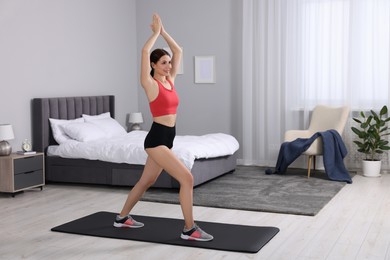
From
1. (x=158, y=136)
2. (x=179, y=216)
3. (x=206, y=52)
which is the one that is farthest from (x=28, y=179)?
(x=206, y=52)

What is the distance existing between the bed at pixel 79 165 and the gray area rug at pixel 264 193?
14 cm

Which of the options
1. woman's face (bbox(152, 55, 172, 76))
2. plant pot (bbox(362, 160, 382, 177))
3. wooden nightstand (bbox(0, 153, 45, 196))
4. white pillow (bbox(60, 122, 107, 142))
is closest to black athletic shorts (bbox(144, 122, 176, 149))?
woman's face (bbox(152, 55, 172, 76))

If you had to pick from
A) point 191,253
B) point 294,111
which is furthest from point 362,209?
point 294,111

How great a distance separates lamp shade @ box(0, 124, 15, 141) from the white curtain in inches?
127

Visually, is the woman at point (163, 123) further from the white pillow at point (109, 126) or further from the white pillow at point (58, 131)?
the white pillow at point (109, 126)

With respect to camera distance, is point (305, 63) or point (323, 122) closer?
point (323, 122)

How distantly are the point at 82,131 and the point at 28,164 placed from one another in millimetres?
809

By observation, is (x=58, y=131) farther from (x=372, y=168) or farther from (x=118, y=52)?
(x=372, y=168)

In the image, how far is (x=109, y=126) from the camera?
7.17 metres

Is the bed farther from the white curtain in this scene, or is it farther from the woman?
the woman

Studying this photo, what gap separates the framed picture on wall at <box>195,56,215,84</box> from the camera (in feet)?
26.7

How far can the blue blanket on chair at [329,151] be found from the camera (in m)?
6.66

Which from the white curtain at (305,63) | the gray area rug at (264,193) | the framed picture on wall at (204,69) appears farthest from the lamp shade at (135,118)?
the gray area rug at (264,193)

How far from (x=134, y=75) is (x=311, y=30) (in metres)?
2.66
